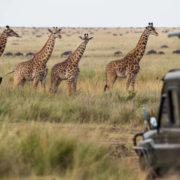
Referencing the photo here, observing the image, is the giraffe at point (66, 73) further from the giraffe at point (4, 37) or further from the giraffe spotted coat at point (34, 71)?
the giraffe at point (4, 37)

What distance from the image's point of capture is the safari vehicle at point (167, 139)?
6.39m

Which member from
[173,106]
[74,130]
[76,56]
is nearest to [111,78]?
[76,56]

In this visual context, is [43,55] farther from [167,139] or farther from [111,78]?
[167,139]

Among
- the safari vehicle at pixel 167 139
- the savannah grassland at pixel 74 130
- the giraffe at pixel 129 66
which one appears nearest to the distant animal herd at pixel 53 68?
the giraffe at pixel 129 66

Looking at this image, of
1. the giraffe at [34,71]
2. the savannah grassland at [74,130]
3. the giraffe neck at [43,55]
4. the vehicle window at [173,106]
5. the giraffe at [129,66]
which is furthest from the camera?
the giraffe at [129,66]

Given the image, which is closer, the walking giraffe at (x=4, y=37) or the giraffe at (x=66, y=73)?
the walking giraffe at (x=4, y=37)

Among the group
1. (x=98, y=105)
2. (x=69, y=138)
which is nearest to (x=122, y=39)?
(x=98, y=105)

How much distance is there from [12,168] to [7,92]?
9.57 metres

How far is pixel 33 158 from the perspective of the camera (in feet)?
25.7

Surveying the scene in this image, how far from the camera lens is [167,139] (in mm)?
6512

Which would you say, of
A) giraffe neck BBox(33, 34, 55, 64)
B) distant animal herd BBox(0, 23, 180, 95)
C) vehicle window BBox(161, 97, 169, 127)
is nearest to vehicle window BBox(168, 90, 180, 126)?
vehicle window BBox(161, 97, 169, 127)

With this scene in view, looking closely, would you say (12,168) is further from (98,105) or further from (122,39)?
(122,39)

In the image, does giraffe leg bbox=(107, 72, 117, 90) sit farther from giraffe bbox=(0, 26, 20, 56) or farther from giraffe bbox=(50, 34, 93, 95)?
giraffe bbox=(0, 26, 20, 56)

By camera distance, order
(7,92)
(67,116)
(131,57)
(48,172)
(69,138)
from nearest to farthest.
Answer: (48,172), (69,138), (67,116), (7,92), (131,57)
